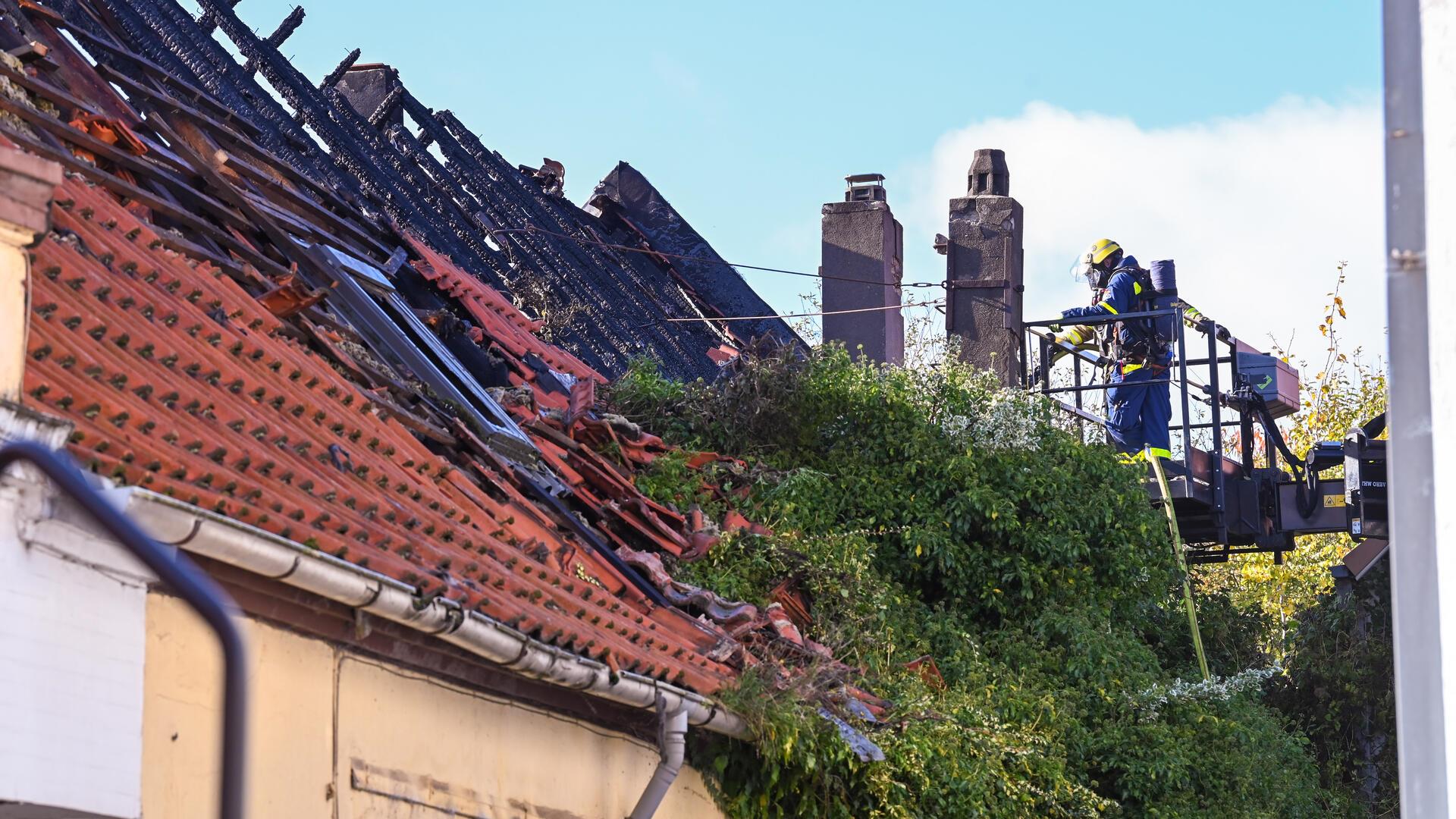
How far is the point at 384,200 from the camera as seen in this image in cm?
1783

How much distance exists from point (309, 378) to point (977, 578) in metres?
5.93

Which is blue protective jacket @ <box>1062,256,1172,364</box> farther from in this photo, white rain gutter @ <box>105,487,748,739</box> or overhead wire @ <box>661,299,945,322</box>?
white rain gutter @ <box>105,487,748,739</box>

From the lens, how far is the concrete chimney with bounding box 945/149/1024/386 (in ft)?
57.7

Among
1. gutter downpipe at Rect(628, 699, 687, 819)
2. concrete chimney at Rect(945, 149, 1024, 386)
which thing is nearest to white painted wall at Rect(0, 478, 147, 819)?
gutter downpipe at Rect(628, 699, 687, 819)

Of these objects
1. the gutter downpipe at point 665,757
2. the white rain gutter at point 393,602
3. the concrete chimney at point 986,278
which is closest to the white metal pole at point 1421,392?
the white rain gutter at point 393,602

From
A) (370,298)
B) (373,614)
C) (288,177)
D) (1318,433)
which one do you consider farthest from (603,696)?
(1318,433)

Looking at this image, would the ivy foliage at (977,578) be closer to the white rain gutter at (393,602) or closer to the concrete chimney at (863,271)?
the white rain gutter at (393,602)

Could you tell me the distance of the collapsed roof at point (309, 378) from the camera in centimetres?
607

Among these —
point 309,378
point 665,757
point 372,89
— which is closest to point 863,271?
point 372,89

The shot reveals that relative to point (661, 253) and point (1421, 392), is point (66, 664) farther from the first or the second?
point (661, 253)

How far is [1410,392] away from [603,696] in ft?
13.4

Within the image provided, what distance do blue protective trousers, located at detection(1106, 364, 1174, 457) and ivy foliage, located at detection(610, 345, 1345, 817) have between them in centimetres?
163

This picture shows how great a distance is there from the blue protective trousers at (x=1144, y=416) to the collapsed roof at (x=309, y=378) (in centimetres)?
453

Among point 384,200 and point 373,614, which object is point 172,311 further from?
point 384,200
